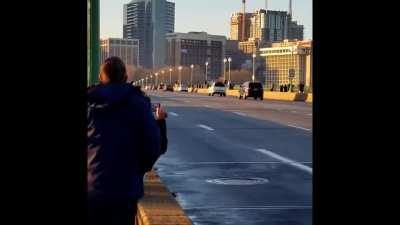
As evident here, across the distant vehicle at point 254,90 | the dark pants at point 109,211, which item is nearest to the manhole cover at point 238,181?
the dark pants at point 109,211

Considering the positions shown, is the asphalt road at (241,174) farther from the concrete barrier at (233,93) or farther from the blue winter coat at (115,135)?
the concrete barrier at (233,93)

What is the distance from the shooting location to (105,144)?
354 centimetres

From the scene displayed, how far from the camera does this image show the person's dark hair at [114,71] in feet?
11.7

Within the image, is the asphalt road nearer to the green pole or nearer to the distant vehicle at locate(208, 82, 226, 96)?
the green pole

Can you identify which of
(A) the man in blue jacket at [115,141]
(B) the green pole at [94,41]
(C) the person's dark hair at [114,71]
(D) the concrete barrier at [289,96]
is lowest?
(D) the concrete barrier at [289,96]

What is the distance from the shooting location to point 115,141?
11.6ft

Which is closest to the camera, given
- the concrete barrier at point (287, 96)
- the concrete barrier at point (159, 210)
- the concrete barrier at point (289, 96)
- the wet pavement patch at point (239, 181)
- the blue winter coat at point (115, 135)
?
the blue winter coat at point (115, 135)

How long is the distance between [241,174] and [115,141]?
9.38 m
